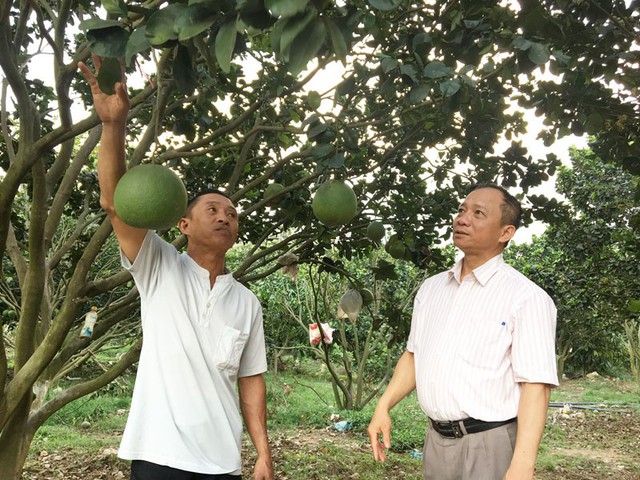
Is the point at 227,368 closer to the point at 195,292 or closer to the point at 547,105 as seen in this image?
the point at 195,292

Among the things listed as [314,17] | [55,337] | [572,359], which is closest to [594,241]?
[55,337]

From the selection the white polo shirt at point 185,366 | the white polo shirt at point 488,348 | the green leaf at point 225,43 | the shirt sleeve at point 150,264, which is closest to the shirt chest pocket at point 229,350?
the white polo shirt at point 185,366

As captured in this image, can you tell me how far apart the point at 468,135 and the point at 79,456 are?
13.7 feet

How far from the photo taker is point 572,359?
58.1 ft

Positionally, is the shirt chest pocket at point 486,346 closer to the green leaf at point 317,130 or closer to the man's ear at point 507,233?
the man's ear at point 507,233

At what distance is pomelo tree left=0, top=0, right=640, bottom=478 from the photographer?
1.10m

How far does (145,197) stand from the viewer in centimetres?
168

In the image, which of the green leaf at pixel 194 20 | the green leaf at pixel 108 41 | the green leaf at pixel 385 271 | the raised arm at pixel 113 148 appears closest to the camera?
the green leaf at pixel 194 20

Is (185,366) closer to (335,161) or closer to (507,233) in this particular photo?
(335,161)

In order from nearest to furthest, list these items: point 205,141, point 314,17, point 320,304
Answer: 1. point 314,17
2. point 205,141
3. point 320,304

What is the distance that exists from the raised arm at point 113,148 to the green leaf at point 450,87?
90 cm

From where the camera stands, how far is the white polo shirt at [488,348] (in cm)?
188

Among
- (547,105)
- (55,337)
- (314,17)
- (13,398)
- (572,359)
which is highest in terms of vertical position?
(547,105)

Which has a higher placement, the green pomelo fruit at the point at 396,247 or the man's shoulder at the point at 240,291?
the green pomelo fruit at the point at 396,247
